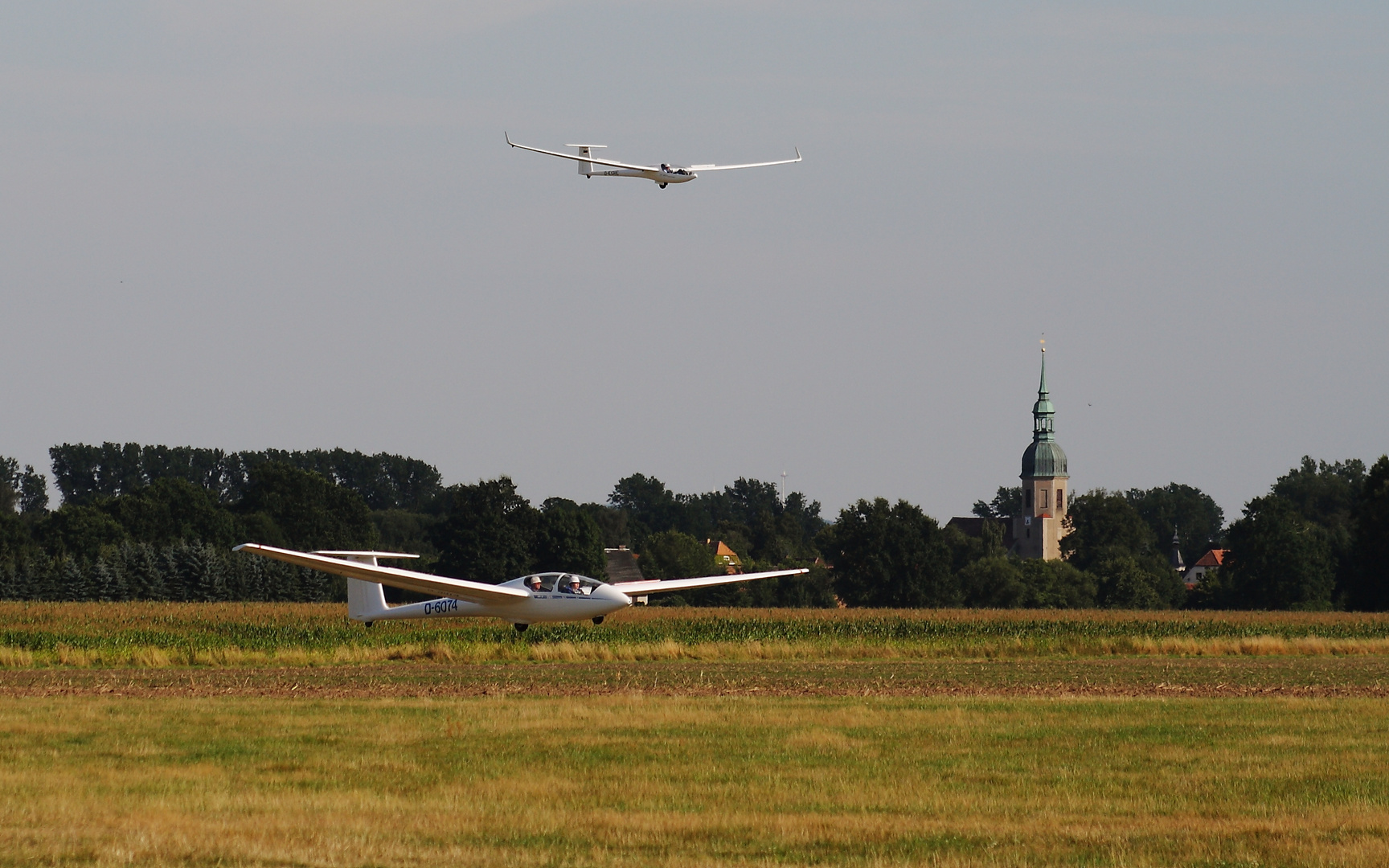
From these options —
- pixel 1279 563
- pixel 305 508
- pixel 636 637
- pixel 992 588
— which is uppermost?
pixel 305 508

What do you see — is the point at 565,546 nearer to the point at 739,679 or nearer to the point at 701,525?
the point at 739,679

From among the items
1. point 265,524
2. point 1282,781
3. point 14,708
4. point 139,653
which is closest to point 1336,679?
point 1282,781

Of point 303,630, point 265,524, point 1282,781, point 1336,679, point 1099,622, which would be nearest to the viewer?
point 1282,781

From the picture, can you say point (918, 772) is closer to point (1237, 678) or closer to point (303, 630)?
point (1237, 678)

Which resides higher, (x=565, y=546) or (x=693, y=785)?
(x=565, y=546)

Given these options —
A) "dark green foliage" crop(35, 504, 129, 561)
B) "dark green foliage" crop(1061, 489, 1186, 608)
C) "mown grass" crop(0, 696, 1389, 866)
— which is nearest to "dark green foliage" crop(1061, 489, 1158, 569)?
"dark green foliage" crop(1061, 489, 1186, 608)

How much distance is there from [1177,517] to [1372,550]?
121037 mm

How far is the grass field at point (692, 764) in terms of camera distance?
988 centimetres

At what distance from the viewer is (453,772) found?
1297 cm

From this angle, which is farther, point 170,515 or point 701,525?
point 701,525

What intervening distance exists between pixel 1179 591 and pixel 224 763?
9852 centimetres

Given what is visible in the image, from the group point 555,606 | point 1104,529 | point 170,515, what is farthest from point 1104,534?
point 555,606

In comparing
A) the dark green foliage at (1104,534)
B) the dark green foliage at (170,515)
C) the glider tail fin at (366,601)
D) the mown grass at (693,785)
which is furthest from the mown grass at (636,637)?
the dark green foliage at (1104,534)

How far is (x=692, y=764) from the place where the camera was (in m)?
13.4
